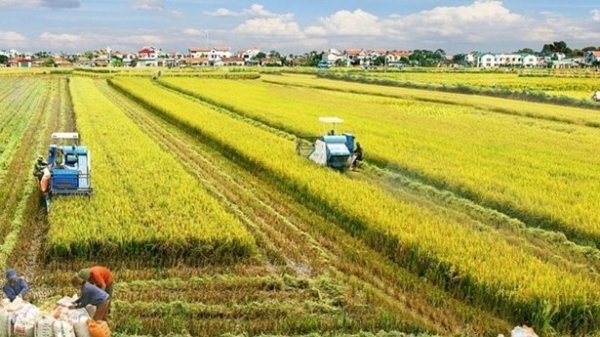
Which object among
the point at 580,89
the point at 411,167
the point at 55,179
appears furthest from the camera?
the point at 580,89

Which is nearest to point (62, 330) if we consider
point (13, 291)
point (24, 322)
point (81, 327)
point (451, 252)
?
point (81, 327)

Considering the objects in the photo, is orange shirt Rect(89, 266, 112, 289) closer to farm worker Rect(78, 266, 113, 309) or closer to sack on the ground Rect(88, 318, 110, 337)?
farm worker Rect(78, 266, 113, 309)

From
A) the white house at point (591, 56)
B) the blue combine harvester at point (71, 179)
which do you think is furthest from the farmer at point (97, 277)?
the white house at point (591, 56)

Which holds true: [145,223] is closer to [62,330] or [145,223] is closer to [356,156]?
[62,330]

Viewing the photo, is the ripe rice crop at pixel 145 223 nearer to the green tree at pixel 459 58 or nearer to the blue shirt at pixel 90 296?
the blue shirt at pixel 90 296

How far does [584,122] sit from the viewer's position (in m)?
31.5

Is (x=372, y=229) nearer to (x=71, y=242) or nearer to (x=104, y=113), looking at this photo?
(x=71, y=242)

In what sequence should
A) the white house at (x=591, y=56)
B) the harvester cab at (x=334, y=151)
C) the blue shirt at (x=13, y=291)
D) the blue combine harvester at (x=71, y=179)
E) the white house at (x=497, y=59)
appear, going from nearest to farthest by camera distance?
the blue shirt at (x=13, y=291)
the blue combine harvester at (x=71, y=179)
the harvester cab at (x=334, y=151)
the white house at (x=591, y=56)
the white house at (x=497, y=59)

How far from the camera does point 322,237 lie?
11867mm

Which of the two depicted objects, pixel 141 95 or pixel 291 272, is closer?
pixel 291 272

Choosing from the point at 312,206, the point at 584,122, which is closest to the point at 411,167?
the point at 312,206

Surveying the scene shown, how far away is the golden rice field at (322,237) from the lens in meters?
8.23

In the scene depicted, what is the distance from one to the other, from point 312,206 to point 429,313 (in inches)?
223

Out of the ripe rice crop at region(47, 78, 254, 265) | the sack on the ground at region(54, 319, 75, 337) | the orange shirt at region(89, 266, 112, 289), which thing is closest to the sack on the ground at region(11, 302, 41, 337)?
the sack on the ground at region(54, 319, 75, 337)
